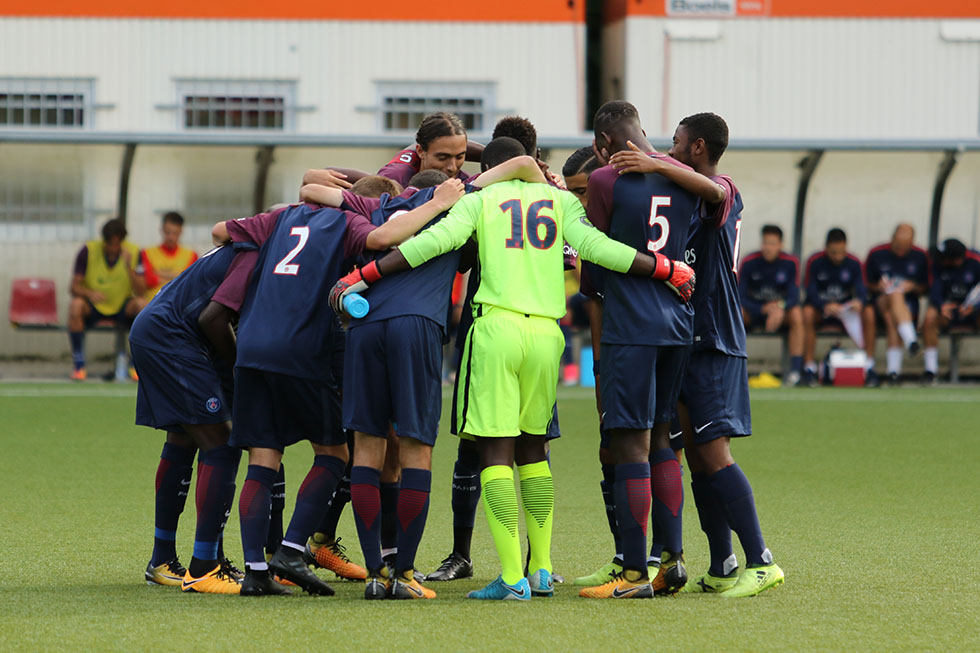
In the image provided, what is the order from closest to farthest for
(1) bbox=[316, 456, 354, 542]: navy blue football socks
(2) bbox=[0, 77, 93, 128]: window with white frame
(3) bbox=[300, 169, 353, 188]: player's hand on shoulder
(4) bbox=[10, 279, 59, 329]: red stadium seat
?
(3) bbox=[300, 169, 353, 188]: player's hand on shoulder → (1) bbox=[316, 456, 354, 542]: navy blue football socks → (4) bbox=[10, 279, 59, 329]: red stadium seat → (2) bbox=[0, 77, 93, 128]: window with white frame

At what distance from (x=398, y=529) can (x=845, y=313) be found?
10.1 meters

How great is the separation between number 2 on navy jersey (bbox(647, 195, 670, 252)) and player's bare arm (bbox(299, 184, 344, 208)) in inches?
50.1

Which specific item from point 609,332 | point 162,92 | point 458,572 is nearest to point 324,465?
point 458,572

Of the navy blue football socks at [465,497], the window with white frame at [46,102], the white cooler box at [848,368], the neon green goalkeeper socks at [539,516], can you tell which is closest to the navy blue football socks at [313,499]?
the navy blue football socks at [465,497]

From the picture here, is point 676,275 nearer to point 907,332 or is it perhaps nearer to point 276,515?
point 276,515

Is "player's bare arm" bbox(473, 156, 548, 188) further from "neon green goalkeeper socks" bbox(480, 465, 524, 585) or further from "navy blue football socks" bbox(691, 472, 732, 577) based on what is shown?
"navy blue football socks" bbox(691, 472, 732, 577)

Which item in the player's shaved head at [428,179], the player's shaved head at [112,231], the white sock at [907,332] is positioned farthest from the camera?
the white sock at [907,332]

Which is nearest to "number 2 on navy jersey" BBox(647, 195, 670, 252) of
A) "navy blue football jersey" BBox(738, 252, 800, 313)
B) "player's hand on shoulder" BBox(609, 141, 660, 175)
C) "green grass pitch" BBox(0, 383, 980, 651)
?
"player's hand on shoulder" BBox(609, 141, 660, 175)

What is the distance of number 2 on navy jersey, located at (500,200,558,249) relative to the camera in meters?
5.13

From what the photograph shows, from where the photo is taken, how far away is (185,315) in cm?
548

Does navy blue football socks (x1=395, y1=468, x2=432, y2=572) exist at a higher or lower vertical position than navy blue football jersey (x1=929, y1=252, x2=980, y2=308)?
lower

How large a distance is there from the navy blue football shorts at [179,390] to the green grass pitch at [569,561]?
27.6 inches

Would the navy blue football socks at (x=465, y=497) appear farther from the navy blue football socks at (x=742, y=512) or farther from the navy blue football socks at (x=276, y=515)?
the navy blue football socks at (x=742, y=512)

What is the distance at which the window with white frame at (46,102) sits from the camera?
59.5 ft
